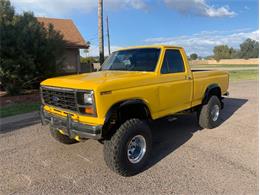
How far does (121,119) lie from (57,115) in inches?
45.6

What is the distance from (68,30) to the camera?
2109 cm

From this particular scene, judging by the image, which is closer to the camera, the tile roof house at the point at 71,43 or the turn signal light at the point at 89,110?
the turn signal light at the point at 89,110

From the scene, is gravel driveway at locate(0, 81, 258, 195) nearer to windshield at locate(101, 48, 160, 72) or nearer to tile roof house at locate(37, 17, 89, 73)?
windshield at locate(101, 48, 160, 72)

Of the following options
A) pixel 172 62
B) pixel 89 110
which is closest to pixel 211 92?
pixel 172 62

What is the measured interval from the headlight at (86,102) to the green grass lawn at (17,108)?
5196 mm

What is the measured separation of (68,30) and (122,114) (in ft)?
61.4

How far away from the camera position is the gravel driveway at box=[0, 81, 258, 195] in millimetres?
3516

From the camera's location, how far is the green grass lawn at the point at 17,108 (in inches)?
320

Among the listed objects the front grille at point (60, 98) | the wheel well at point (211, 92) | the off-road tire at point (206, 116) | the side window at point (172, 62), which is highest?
the side window at point (172, 62)

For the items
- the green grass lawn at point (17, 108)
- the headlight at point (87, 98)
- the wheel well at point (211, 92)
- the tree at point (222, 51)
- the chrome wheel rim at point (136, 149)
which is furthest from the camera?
the tree at point (222, 51)

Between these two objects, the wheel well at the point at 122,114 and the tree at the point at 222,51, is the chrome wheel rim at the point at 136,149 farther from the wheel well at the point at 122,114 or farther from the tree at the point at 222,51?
the tree at the point at 222,51

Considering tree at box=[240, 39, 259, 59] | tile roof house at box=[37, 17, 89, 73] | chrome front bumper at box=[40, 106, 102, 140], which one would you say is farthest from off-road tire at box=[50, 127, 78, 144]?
tree at box=[240, 39, 259, 59]

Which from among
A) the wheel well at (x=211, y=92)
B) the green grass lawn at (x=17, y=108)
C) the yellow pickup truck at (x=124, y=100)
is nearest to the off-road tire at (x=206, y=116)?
the wheel well at (x=211, y=92)

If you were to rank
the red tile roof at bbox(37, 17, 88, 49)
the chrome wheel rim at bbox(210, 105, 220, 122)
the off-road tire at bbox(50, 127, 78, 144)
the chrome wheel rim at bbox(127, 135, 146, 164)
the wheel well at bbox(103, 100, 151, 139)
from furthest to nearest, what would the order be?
1. the red tile roof at bbox(37, 17, 88, 49)
2. the chrome wheel rim at bbox(210, 105, 220, 122)
3. the off-road tire at bbox(50, 127, 78, 144)
4. the chrome wheel rim at bbox(127, 135, 146, 164)
5. the wheel well at bbox(103, 100, 151, 139)
